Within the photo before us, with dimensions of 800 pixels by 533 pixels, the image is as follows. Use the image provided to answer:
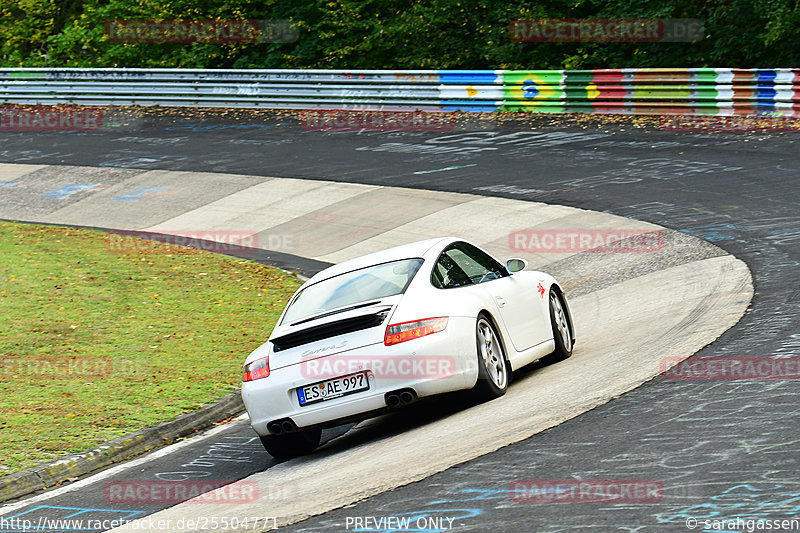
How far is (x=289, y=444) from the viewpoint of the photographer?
850 cm

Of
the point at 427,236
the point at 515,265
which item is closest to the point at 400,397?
the point at 515,265

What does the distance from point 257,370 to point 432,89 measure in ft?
65.6

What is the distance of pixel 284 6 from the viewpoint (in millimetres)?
37469

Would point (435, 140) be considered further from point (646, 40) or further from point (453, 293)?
point (453, 293)

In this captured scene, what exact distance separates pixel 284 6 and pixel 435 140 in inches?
589
